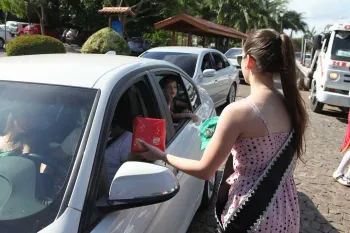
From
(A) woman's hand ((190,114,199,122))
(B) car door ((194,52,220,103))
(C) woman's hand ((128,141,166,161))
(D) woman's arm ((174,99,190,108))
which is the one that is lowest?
(B) car door ((194,52,220,103))

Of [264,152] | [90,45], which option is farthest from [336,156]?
[90,45]

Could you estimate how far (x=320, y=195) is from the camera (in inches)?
180

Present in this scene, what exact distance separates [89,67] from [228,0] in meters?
35.5

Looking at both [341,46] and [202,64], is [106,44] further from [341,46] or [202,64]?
[341,46]

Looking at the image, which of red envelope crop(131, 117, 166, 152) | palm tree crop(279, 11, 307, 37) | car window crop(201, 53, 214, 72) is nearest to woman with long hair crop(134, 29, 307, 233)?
red envelope crop(131, 117, 166, 152)

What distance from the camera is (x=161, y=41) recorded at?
30859mm

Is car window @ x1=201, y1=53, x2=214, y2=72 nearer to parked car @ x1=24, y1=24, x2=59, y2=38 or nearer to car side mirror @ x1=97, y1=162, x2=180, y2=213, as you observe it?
car side mirror @ x1=97, y1=162, x2=180, y2=213

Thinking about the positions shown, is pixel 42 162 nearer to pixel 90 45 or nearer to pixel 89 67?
pixel 89 67

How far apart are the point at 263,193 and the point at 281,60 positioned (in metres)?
0.65

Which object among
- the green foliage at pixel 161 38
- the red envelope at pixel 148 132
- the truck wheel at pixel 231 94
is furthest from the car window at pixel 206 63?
the green foliage at pixel 161 38

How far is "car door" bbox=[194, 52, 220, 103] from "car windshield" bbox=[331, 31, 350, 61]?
3615 mm

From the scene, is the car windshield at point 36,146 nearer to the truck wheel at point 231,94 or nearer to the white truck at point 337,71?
the truck wheel at point 231,94

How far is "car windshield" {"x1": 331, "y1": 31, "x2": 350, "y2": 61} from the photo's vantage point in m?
9.16

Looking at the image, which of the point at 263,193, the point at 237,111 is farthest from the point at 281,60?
the point at 263,193
